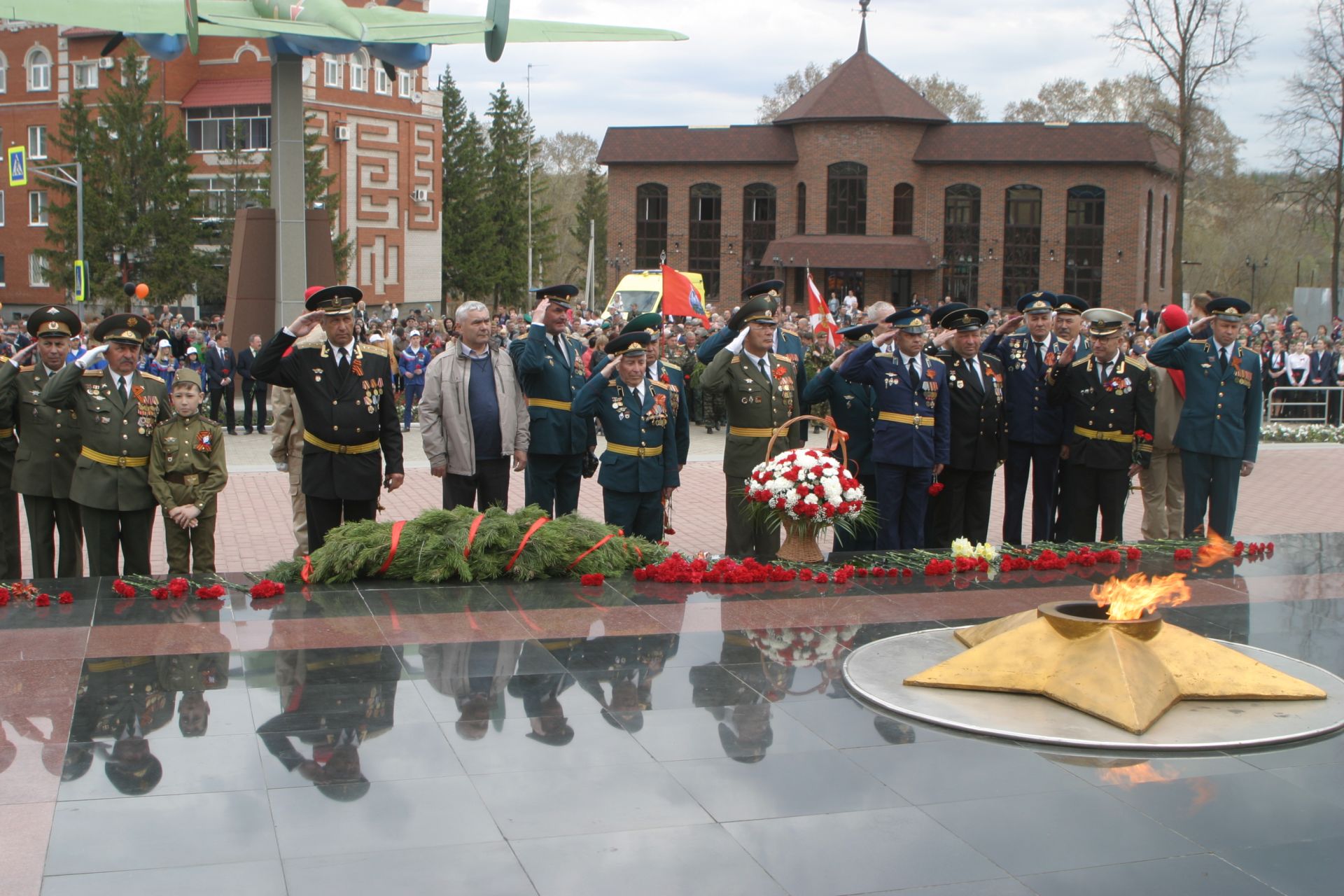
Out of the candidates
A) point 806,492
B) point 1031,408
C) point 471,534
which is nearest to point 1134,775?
point 806,492

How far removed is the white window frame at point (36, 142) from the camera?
53.7 metres

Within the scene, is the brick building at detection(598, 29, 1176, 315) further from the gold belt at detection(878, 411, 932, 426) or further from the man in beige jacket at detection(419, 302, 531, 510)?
the man in beige jacket at detection(419, 302, 531, 510)

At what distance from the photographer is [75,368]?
25.2 feet

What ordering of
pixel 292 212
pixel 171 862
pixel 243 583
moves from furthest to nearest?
pixel 292 212 → pixel 243 583 → pixel 171 862

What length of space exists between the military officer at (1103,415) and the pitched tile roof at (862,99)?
151ft

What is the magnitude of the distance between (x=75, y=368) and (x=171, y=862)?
4626 millimetres

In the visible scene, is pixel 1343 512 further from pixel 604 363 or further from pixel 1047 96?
pixel 1047 96

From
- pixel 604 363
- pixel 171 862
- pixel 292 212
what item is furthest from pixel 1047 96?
pixel 171 862

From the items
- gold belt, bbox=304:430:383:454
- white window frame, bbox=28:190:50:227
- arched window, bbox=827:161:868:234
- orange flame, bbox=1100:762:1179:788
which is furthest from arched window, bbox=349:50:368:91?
orange flame, bbox=1100:762:1179:788

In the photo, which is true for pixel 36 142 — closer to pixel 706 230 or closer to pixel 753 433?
pixel 706 230

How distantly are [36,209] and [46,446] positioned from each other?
51.7 meters

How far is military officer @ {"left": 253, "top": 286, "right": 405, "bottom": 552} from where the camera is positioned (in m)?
7.80

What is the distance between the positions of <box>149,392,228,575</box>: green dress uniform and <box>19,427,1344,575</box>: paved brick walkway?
1754mm

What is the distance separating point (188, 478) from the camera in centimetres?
789
